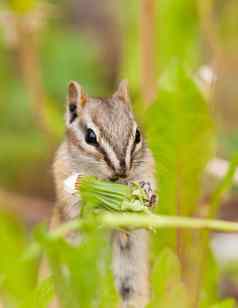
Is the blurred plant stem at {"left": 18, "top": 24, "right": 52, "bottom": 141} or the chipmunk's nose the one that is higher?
the blurred plant stem at {"left": 18, "top": 24, "right": 52, "bottom": 141}

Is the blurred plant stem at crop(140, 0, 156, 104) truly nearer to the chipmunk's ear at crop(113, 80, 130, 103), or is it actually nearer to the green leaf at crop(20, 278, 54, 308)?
the chipmunk's ear at crop(113, 80, 130, 103)

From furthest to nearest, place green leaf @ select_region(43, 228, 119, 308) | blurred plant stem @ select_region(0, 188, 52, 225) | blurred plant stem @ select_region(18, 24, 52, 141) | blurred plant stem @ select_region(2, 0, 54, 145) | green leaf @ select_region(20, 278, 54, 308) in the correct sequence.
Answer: blurred plant stem @ select_region(0, 188, 52, 225)
blurred plant stem @ select_region(18, 24, 52, 141)
blurred plant stem @ select_region(2, 0, 54, 145)
green leaf @ select_region(20, 278, 54, 308)
green leaf @ select_region(43, 228, 119, 308)

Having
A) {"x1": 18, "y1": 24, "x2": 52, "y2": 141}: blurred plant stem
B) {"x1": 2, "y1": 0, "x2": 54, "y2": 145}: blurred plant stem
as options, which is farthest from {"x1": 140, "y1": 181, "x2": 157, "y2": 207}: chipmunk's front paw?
{"x1": 18, "y1": 24, "x2": 52, "y2": 141}: blurred plant stem

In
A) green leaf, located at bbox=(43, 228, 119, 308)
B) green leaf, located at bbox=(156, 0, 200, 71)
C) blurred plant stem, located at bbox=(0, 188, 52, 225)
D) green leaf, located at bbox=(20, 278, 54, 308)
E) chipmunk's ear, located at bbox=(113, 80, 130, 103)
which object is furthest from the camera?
blurred plant stem, located at bbox=(0, 188, 52, 225)

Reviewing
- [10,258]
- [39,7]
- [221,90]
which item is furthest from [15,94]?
[10,258]

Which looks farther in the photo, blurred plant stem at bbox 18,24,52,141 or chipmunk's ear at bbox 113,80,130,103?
blurred plant stem at bbox 18,24,52,141

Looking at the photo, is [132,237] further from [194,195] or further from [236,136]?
[236,136]

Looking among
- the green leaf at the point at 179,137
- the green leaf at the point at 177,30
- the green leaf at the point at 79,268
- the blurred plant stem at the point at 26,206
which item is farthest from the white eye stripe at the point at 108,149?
the blurred plant stem at the point at 26,206

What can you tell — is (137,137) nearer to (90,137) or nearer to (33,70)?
(90,137)
